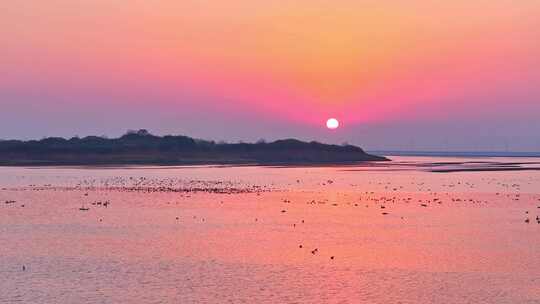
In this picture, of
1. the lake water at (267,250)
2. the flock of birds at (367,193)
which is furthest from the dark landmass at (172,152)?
the lake water at (267,250)

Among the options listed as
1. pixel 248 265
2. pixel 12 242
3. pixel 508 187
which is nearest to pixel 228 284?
pixel 248 265

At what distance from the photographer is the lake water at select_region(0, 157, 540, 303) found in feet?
67.6

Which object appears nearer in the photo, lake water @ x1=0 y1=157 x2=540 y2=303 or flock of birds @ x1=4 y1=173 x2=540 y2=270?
lake water @ x1=0 y1=157 x2=540 y2=303

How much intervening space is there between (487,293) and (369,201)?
30736 mm

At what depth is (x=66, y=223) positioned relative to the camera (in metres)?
36.1

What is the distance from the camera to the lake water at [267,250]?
20.6m

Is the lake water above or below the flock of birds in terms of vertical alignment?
below

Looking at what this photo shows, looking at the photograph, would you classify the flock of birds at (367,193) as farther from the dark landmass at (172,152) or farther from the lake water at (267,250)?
the dark landmass at (172,152)

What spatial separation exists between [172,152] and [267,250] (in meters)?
150

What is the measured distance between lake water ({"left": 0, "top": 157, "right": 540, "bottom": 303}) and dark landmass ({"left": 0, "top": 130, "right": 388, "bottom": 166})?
10977cm

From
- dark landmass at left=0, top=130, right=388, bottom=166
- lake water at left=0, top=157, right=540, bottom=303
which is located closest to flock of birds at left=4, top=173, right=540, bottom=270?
lake water at left=0, top=157, right=540, bottom=303

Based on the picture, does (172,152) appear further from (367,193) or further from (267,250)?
(267,250)

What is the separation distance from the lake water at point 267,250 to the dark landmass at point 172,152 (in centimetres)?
10977

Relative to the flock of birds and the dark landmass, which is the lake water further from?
the dark landmass
